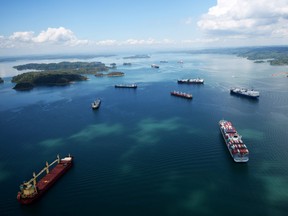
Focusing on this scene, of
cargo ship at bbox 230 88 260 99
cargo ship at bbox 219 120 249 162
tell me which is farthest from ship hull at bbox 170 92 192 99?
cargo ship at bbox 219 120 249 162

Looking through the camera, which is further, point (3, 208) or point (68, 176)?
point (68, 176)

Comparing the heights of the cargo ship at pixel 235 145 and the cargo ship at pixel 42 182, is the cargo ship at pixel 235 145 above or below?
above

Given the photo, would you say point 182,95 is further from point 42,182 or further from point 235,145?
point 42,182

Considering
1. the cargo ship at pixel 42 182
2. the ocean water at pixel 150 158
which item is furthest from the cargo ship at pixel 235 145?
the cargo ship at pixel 42 182

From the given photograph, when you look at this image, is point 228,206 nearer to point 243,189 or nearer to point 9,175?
point 243,189

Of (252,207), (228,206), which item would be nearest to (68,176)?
(228,206)

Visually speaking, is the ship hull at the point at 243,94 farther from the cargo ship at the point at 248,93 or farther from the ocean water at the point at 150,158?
the ocean water at the point at 150,158

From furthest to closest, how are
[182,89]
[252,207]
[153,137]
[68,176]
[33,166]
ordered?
[182,89] → [153,137] → [33,166] → [68,176] → [252,207]
